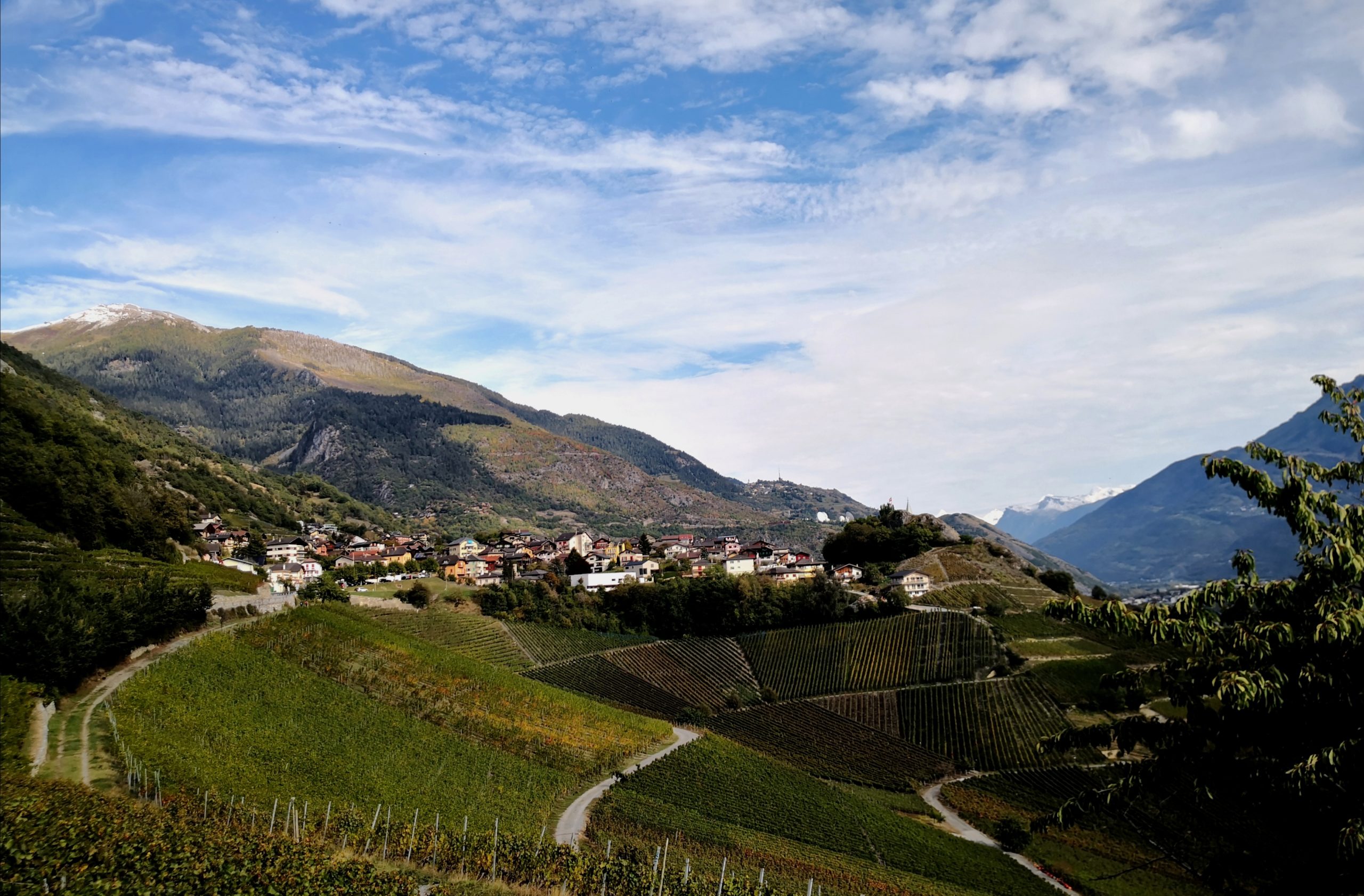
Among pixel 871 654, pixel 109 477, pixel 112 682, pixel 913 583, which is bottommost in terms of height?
pixel 871 654

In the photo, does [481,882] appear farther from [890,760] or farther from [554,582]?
[554,582]

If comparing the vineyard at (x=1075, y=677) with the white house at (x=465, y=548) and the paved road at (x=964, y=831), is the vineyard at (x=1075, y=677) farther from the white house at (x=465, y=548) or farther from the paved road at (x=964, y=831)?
the white house at (x=465, y=548)

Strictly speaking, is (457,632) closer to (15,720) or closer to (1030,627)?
(15,720)

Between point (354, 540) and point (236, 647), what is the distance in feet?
311

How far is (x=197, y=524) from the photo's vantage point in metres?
110

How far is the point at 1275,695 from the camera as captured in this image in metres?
7.07

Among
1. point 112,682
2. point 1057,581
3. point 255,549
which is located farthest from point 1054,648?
point 255,549

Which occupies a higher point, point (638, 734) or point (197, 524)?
point (197, 524)

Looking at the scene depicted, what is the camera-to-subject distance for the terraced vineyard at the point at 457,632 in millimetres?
70938

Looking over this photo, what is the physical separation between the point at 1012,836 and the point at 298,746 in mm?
35358

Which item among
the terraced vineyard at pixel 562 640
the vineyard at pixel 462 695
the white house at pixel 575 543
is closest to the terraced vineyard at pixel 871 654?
the terraced vineyard at pixel 562 640

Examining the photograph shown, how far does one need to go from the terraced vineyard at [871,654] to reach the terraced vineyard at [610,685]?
33.4 ft

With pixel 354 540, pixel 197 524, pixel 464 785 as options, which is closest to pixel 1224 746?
pixel 464 785

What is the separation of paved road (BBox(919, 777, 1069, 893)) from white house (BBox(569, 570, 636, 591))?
183 ft
